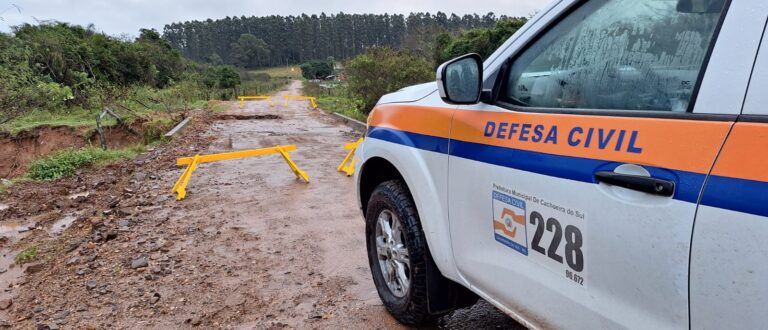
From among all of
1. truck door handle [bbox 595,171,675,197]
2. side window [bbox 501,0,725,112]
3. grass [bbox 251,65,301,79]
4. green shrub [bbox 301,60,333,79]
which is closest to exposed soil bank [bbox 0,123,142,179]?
side window [bbox 501,0,725,112]

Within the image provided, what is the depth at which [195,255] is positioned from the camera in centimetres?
451

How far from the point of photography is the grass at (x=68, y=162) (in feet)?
30.4

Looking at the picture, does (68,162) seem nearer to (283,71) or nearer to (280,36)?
(283,71)

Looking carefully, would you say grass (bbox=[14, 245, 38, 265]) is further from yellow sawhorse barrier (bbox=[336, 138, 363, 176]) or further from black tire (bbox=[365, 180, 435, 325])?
yellow sawhorse barrier (bbox=[336, 138, 363, 176])

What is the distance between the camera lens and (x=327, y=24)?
12294 centimetres

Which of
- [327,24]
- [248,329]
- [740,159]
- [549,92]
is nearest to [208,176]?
[248,329]

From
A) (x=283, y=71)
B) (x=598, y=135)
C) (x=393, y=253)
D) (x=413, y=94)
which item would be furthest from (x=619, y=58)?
(x=283, y=71)

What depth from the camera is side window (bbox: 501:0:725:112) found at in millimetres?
1463

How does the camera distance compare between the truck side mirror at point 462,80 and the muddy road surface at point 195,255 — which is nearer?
the truck side mirror at point 462,80

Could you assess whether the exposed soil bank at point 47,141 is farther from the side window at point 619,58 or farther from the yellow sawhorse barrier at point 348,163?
the side window at point 619,58

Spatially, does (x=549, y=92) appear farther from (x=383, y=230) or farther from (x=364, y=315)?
(x=364, y=315)

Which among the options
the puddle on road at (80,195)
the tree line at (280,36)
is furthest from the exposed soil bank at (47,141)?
the tree line at (280,36)

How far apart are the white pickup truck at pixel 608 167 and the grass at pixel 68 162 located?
9144mm

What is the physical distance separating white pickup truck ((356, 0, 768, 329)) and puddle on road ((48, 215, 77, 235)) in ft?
17.5
